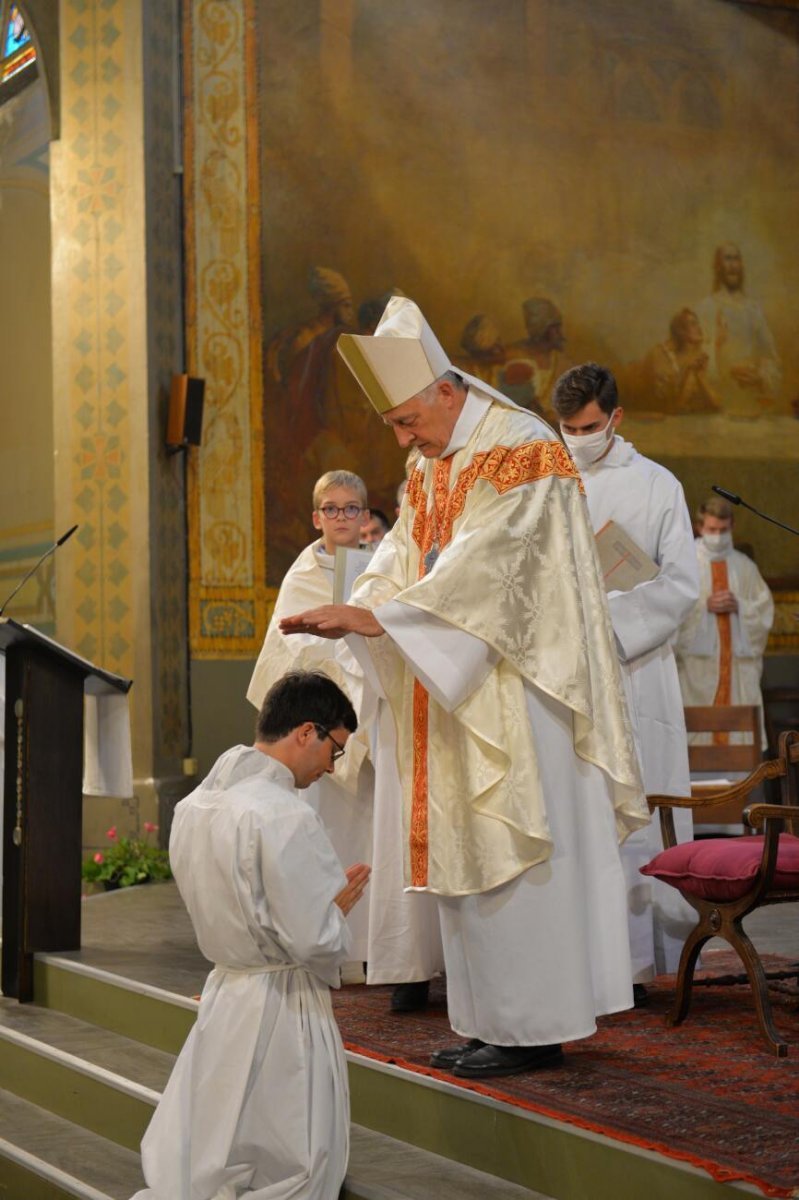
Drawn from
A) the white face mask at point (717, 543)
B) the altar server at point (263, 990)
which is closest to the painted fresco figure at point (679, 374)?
the white face mask at point (717, 543)

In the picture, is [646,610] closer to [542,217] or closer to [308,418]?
[308,418]

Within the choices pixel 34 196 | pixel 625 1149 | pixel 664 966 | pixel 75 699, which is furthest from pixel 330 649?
pixel 34 196

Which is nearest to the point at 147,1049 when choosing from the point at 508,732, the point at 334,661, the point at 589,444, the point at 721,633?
the point at 334,661

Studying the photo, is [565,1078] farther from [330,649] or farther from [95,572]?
[95,572]

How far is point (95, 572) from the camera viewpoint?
362 inches

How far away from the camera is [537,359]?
10.2 m

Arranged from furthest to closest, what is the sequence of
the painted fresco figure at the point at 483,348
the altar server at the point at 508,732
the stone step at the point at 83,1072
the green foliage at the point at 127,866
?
the painted fresco figure at the point at 483,348, the green foliage at the point at 127,866, the stone step at the point at 83,1072, the altar server at the point at 508,732

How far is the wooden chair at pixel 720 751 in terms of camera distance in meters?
5.38

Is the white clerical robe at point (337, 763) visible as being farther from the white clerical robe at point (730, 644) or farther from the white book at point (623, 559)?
the white clerical robe at point (730, 644)

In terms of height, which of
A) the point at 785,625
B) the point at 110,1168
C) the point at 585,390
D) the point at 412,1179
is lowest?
the point at 110,1168

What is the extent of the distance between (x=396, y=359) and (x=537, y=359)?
6.59 metres

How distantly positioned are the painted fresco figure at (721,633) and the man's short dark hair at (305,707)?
6938 millimetres

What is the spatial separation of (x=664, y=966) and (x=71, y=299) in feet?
20.1

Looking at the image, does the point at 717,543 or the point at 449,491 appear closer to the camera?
the point at 449,491
